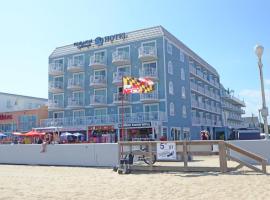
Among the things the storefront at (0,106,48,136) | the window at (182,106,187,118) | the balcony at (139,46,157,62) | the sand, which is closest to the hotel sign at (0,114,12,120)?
the storefront at (0,106,48,136)

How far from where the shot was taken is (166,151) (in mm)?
15078

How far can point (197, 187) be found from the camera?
1020cm

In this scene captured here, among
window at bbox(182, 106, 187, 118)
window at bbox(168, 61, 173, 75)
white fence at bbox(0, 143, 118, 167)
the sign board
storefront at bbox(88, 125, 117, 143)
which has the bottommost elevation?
white fence at bbox(0, 143, 118, 167)

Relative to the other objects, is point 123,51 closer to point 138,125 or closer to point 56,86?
point 138,125

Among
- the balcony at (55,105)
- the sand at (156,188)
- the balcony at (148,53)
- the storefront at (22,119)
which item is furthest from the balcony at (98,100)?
the sand at (156,188)

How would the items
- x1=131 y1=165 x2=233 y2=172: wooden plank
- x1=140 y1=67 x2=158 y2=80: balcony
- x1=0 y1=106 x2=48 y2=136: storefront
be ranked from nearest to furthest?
1. x1=131 y1=165 x2=233 y2=172: wooden plank
2. x1=140 y1=67 x2=158 y2=80: balcony
3. x1=0 y1=106 x2=48 y2=136: storefront

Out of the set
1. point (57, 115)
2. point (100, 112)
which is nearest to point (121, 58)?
point (100, 112)

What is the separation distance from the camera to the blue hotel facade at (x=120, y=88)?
39.1 meters

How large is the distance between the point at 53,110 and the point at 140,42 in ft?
48.9

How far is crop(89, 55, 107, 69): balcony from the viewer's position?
43234 mm

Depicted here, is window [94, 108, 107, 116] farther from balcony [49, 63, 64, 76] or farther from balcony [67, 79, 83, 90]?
balcony [49, 63, 64, 76]

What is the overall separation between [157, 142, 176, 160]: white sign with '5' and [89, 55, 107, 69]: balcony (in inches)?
1143

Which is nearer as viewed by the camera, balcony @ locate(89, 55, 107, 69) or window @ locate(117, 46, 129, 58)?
window @ locate(117, 46, 129, 58)

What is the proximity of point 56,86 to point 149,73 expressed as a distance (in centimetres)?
1387
